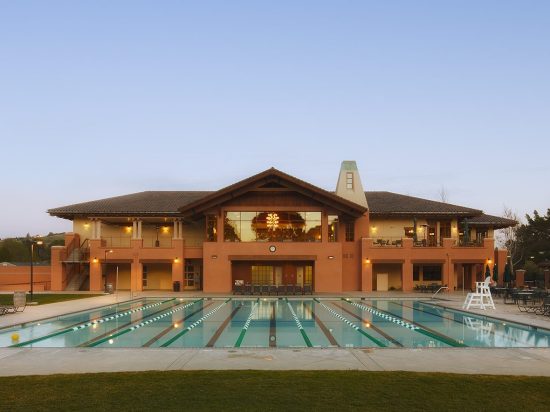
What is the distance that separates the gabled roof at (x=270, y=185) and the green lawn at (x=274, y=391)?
936 inches

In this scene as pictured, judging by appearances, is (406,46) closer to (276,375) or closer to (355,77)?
(355,77)

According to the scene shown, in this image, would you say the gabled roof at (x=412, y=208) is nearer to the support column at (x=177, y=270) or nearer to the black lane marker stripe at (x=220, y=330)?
the support column at (x=177, y=270)

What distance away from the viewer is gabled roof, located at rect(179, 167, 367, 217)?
3312cm

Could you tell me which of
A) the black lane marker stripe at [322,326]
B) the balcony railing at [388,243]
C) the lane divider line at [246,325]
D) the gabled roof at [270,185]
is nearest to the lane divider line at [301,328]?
the black lane marker stripe at [322,326]

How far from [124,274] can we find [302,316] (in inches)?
825

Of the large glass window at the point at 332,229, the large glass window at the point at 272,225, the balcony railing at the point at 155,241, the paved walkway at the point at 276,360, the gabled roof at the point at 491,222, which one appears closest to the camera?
the paved walkway at the point at 276,360

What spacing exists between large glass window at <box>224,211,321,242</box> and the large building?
7 cm

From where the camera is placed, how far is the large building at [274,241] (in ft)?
112

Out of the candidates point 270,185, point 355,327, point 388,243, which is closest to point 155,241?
point 270,185

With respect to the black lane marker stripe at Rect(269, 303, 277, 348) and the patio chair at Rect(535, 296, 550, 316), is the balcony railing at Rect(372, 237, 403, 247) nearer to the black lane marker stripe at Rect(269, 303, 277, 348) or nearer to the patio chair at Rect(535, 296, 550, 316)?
the patio chair at Rect(535, 296, 550, 316)

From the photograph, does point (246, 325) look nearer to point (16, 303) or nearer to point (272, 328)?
point (272, 328)

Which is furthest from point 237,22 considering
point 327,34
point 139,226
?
point 139,226

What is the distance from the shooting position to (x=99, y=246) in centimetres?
3600

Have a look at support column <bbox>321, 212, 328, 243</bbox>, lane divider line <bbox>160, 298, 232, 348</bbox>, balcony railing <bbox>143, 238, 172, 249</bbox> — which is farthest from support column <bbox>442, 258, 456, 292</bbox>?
balcony railing <bbox>143, 238, 172, 249</bbox>
